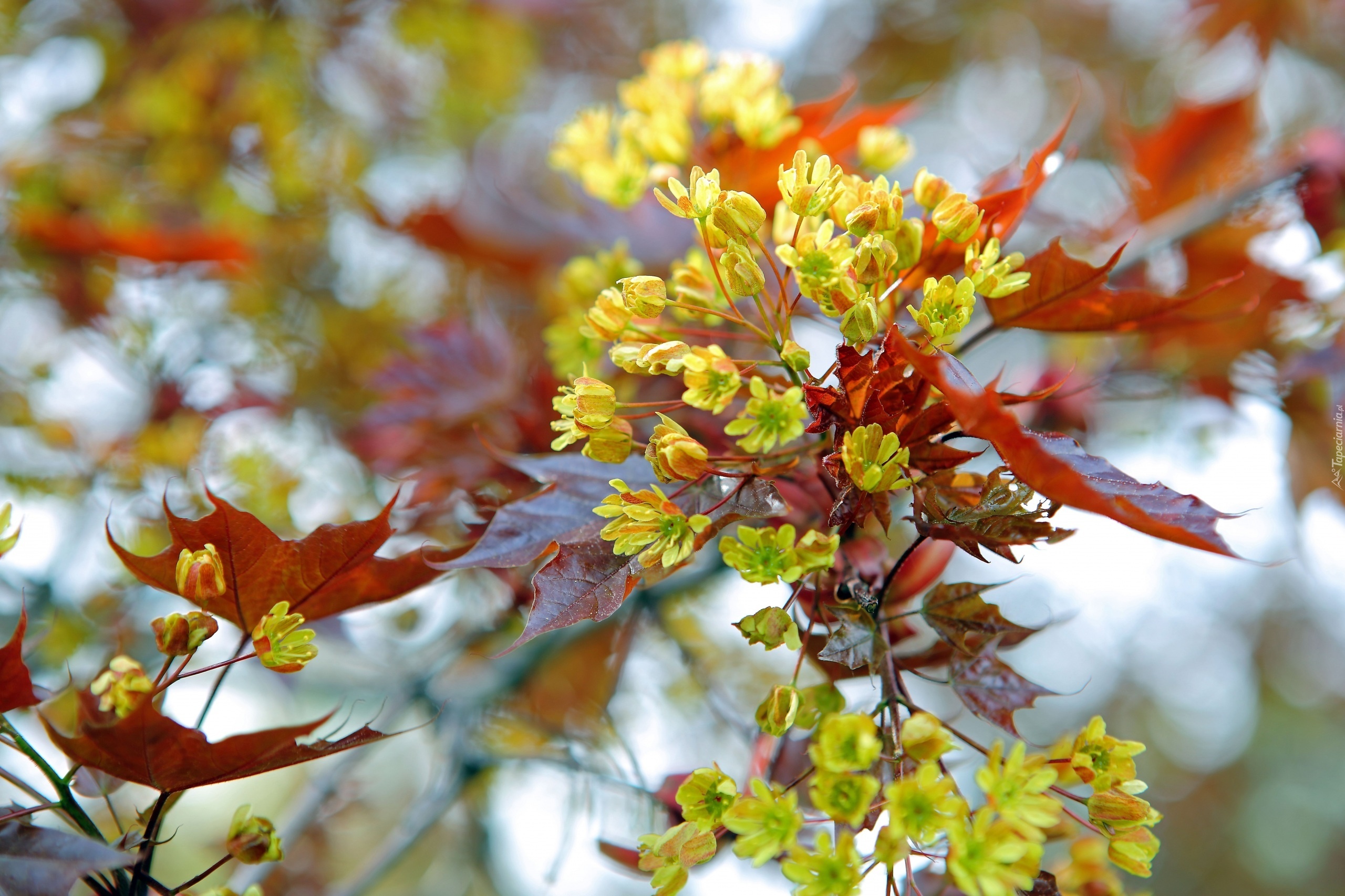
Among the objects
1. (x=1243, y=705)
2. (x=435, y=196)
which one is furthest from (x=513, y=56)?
(x=1243, y=705)

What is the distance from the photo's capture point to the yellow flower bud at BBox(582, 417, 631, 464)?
2.69 feet

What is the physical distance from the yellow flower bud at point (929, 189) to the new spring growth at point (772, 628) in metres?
0.45

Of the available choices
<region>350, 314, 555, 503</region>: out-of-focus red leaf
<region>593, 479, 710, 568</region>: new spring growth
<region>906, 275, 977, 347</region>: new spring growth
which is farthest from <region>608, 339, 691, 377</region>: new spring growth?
<region>350, 314, 555, 503</region>: out-of-focus red leaf

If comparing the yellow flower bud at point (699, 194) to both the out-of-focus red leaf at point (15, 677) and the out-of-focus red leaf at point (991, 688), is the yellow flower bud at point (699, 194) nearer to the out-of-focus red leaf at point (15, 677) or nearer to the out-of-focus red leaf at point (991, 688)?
the out-of-focus red leaf at point (991, 688)

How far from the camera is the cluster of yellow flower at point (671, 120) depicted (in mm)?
1203

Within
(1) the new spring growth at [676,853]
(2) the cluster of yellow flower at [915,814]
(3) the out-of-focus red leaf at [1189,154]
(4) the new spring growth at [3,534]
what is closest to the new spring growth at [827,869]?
(2) the cluster of yellow flower at [915,814]

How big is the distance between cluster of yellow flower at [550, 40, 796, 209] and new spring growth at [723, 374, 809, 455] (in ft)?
1.63

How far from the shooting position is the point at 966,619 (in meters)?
0.85

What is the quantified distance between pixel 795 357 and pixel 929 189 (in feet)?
0.83

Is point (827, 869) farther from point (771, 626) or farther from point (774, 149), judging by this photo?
point (774, 149)

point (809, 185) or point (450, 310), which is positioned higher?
point (809, 185)

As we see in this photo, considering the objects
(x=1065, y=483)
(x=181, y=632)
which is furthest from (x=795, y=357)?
(x=181, y=632)

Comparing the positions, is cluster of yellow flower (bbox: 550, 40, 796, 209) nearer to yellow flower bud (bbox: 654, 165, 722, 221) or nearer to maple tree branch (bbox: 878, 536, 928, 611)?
yellow flower bud (bbox: 654, 165, 722, 221)

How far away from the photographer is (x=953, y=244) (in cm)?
92
